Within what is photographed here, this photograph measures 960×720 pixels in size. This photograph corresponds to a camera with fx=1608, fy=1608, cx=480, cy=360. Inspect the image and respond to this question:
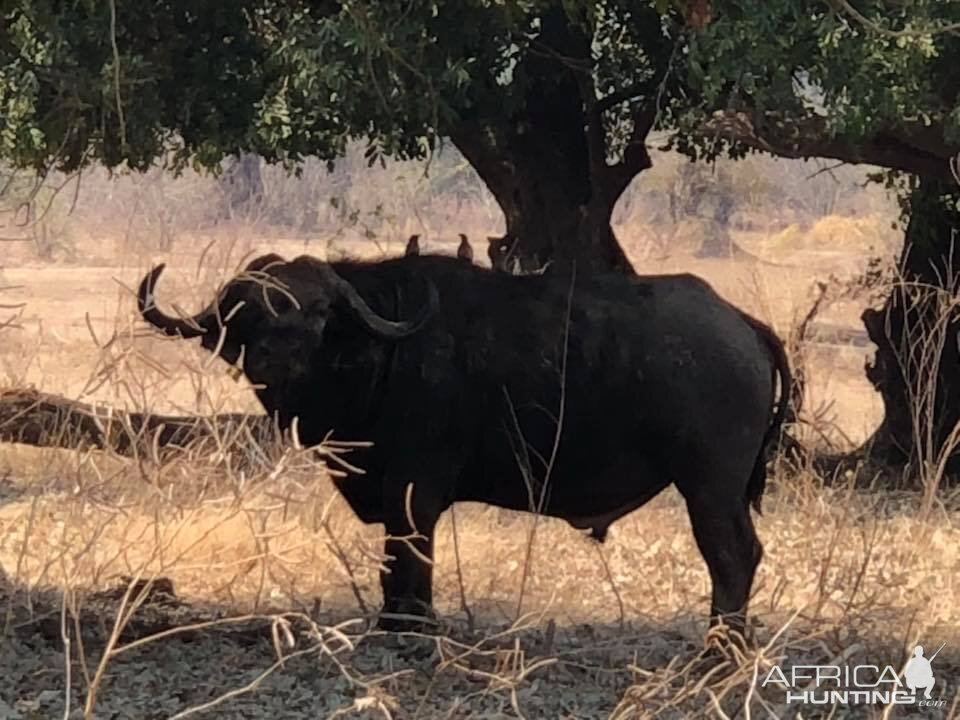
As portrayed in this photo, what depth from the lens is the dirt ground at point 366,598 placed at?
4.60 m

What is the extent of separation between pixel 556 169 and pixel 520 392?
5588mm

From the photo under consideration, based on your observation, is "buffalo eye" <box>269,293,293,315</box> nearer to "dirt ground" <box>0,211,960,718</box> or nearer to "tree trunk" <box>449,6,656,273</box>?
"dirt ground" <box>0,211,960,718</box>

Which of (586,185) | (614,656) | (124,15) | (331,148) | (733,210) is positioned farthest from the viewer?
(733,210)

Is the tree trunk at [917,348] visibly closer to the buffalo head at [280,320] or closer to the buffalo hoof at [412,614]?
the buffalo hoof at [412,614]

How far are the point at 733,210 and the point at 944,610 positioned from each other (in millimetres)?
40549

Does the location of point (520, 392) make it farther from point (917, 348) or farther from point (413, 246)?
point (917, 348)

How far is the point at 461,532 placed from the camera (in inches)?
369

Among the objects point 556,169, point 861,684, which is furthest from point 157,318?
point 556,169

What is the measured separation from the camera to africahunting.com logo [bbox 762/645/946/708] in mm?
5617

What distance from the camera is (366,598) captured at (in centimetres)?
761

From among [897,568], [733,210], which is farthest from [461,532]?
[733,210]

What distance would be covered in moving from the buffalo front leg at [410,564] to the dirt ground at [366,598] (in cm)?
9

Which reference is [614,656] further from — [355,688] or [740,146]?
[740,146]

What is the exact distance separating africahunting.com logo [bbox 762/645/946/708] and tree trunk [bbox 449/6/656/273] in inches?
216
